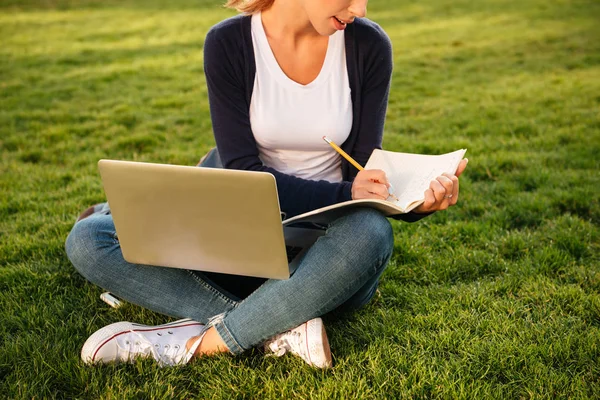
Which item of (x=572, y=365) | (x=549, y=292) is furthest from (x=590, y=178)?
(x=572, y=365)

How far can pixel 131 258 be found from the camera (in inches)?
A: 83.3

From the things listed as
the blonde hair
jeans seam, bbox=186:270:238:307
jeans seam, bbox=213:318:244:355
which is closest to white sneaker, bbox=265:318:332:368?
jeans seam, bbox=213:318:244:355

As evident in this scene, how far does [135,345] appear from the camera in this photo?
2105 millimetres

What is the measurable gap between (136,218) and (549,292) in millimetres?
1696

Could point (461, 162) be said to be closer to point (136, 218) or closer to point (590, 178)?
point (136, 218)

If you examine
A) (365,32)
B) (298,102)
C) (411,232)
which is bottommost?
(411,232)

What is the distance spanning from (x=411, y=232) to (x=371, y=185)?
118 centimetres

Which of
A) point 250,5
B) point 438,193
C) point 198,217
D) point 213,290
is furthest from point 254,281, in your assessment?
point 250,5

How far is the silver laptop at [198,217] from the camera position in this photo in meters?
1.75

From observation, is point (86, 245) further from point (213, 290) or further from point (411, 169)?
point (411, 169)

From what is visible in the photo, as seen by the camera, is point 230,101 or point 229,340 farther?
point 230,101

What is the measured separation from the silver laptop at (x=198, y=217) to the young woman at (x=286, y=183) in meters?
0.18

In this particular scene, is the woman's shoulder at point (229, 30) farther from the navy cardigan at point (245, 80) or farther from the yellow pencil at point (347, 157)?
the yellow pencil at point (347, 157)

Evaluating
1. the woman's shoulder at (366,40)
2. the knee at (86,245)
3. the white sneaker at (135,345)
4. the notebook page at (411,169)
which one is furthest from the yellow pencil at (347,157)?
the knee at (86,245)
